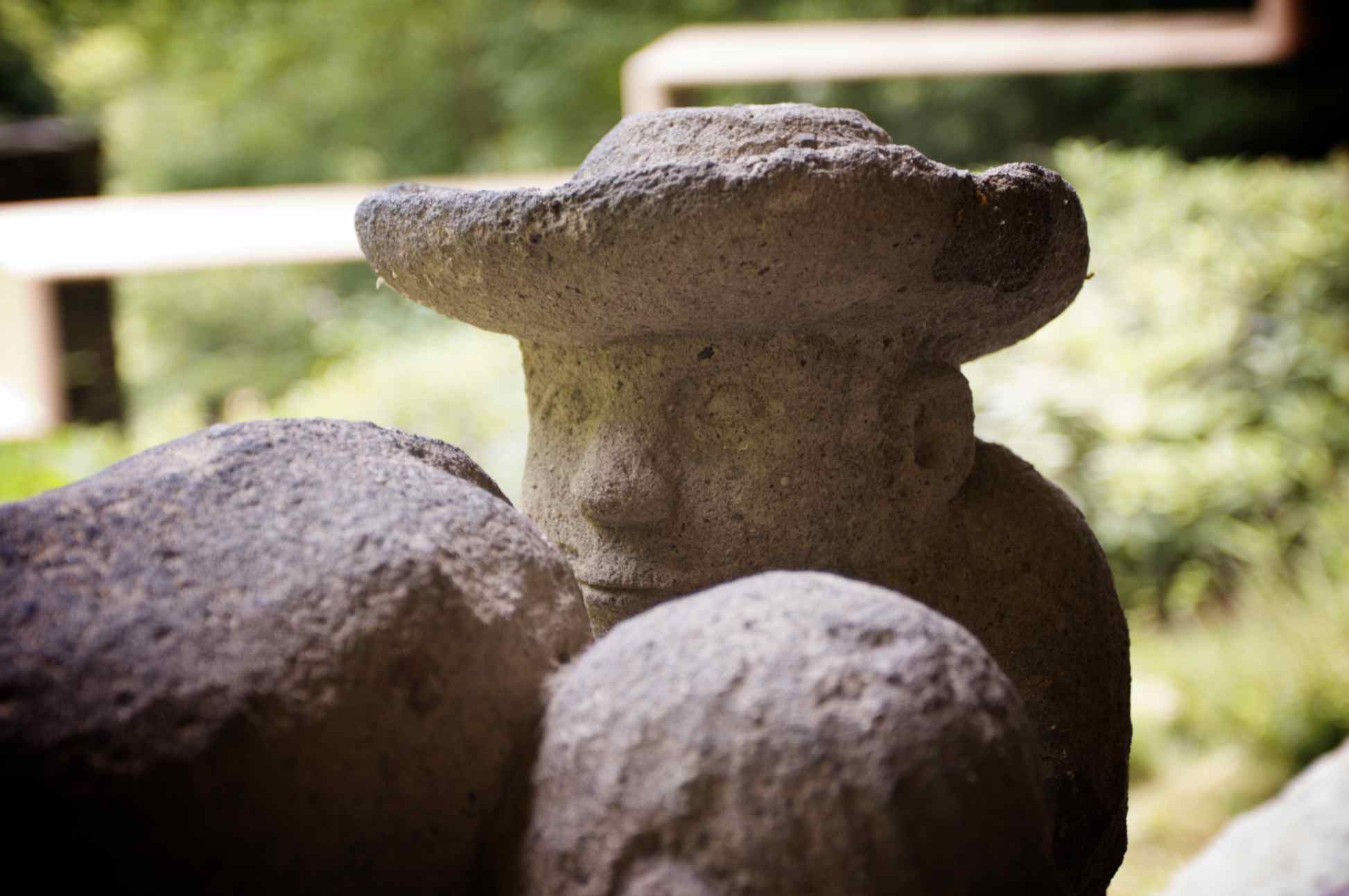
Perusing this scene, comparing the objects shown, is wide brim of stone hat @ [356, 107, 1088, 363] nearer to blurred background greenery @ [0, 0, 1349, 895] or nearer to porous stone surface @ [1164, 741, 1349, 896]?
porous stone surface @ [1164, 741, 1349, 896]

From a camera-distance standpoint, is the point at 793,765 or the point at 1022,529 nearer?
the point at 793,765

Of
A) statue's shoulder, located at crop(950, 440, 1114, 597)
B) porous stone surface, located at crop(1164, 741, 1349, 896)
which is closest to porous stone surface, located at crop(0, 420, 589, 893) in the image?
statue's shoulder, located at crop(950, 440, 1114, 597)

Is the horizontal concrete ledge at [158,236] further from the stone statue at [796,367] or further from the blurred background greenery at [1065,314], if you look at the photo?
the stone statue at [796,367]

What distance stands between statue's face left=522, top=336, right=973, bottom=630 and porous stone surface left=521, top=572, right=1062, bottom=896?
30cm

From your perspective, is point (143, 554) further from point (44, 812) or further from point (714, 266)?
point (714, 266)

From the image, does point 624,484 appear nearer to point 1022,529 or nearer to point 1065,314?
point 1022,529

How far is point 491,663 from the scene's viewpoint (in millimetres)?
902

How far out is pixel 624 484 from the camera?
3.82 ft

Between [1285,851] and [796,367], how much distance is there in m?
1.80

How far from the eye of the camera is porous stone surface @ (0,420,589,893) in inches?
30.3

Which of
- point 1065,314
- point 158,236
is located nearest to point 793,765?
point 158,236

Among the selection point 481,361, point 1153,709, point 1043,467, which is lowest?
point 1153,709

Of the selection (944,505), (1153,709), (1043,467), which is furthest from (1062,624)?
(1043,467)

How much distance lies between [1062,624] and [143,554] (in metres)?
0.90
